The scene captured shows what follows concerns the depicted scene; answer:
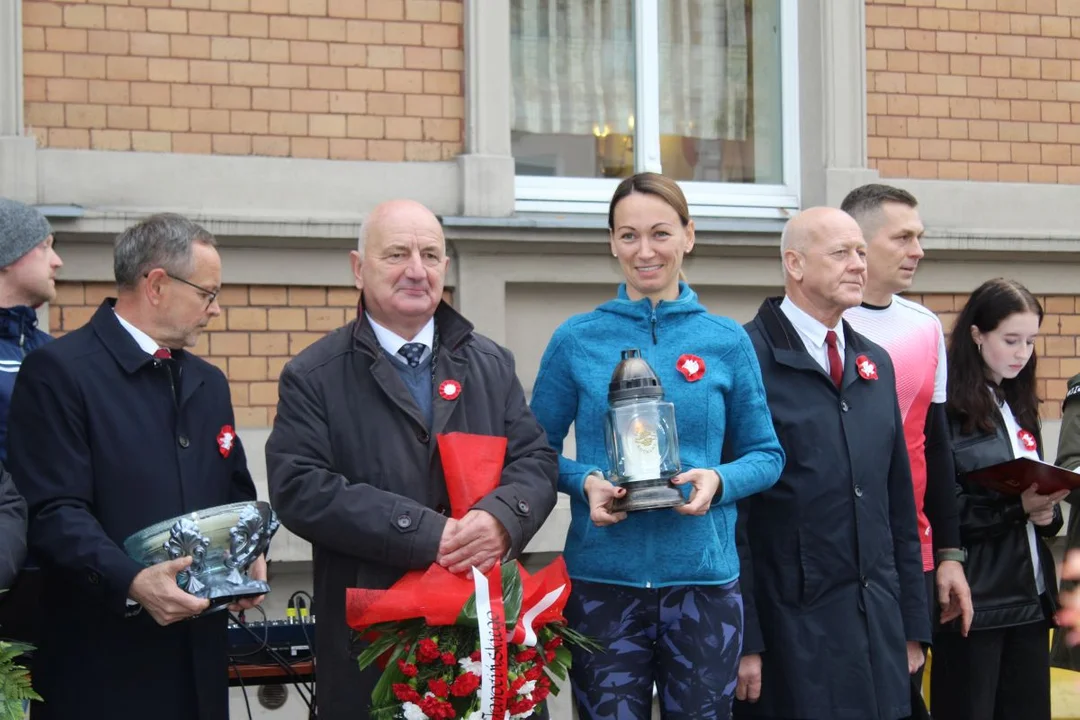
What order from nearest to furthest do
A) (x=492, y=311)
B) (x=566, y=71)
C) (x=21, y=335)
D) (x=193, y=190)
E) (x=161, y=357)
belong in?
(x=161, y=357)
(x=21, y=335)
(x=193, y=190)
(x=492, y=311)
(x=566, y=71)

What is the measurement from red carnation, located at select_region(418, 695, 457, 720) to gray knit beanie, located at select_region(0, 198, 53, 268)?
1953 millimetres

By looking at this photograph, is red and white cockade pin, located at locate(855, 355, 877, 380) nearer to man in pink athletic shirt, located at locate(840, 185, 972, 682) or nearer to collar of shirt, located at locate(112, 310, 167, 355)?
man in pink athletic shirt, located at locate(840, 185, 972, 682)

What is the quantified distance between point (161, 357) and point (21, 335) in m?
0.60

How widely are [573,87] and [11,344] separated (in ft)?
11.5

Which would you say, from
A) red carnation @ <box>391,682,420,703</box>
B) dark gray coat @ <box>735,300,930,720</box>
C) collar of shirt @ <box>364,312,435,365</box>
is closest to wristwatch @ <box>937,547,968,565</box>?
dark gray coat @ <box>735,300,930,720</box>

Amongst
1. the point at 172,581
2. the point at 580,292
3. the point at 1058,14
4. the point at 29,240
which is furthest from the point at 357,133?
the point at 1058,14

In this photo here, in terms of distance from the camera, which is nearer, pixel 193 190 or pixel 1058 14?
pixel 193 190

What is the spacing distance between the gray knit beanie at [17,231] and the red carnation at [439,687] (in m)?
1.94

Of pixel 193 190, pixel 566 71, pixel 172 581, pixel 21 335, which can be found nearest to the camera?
pixel 172 581

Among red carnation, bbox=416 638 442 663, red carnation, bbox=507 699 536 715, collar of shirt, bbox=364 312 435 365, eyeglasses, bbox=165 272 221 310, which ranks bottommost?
red carnation, bbox=507 699 536 715

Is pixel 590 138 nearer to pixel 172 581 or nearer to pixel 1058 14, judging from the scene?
pixel 1058 14

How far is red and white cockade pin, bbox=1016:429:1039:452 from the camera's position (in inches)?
207

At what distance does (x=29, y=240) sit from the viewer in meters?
4.36

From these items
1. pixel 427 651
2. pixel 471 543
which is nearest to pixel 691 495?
pixel 471 543
